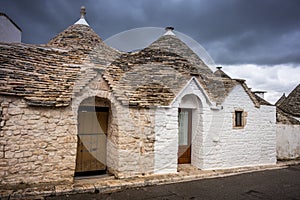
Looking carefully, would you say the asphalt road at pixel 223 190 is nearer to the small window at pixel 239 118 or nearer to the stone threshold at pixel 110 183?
the stone threshold at pixel 110 183

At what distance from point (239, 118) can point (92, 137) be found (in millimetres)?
6008

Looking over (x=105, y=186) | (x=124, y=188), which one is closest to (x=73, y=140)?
(x=105, y=186)

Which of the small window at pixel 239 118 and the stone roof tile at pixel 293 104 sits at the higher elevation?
the stone roof tile at pixel 293 104

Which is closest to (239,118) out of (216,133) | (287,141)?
(216,133)

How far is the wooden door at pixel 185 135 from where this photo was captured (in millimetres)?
8422

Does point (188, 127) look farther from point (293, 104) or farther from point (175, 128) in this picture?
point (293, 104)

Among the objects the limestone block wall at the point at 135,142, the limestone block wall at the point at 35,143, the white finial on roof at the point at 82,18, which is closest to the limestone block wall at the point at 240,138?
the limestone block wall at the point at 135,142

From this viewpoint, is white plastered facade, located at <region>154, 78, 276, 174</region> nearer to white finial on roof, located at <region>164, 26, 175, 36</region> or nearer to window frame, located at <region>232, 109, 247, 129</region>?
window frame, located at <region>232, 109, 247, 129</region>

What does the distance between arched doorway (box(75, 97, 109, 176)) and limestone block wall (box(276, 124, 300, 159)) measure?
886 centimetres

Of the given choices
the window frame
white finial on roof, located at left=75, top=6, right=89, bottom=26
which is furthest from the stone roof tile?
white finial on roof, located at left=75, top=6, right=89, bottom=26

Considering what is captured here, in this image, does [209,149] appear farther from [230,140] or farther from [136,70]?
[136,70]

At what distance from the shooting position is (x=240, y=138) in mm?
8641

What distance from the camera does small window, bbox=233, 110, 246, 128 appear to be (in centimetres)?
871

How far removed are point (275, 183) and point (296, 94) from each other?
1346 cm
